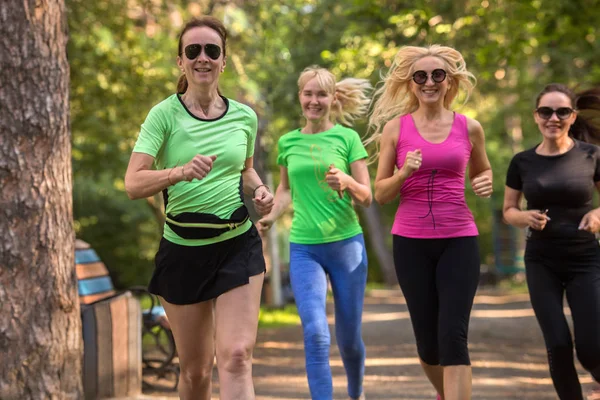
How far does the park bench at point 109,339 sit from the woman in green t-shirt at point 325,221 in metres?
1.91

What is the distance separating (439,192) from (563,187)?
94 centimetres

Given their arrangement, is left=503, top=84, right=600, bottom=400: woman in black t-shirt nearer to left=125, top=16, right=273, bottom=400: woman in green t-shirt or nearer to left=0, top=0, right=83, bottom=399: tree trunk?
left=125, top=16, right=273, bottom=400: woman in green t-shirt

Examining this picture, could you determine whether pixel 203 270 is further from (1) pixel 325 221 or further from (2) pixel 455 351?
(1) pixel 325 221

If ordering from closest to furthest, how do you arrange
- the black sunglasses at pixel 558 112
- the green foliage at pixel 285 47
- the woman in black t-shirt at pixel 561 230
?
the woman in black t-shirt at pixel 561 230 < the black sunglasses at pixel 558 112 < the green foliage at pixel 285 47

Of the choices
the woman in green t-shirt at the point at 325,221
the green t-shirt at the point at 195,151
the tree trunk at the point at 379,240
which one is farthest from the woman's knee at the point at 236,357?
the tree trunk at the point at 379,240

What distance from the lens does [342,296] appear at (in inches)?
262

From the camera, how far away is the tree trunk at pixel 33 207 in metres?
6.32

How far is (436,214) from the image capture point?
582 cm

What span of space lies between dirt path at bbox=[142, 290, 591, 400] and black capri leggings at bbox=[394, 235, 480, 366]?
253cm

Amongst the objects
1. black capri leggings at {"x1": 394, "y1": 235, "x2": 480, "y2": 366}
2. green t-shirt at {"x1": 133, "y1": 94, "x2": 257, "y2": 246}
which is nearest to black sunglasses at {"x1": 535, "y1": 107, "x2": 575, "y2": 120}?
black capri leggings at {"x1": 394, "y1": 235, "x2": 480, "y2": 366}

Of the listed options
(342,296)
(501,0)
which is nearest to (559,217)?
(342,296)

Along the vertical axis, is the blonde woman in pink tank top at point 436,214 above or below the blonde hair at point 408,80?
below

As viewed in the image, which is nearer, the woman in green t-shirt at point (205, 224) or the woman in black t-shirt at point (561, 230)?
the woman in green t-shirt at point (205, 224)

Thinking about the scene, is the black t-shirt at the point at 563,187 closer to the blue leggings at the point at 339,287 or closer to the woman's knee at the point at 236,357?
the blue leggings at the point at 339,287
